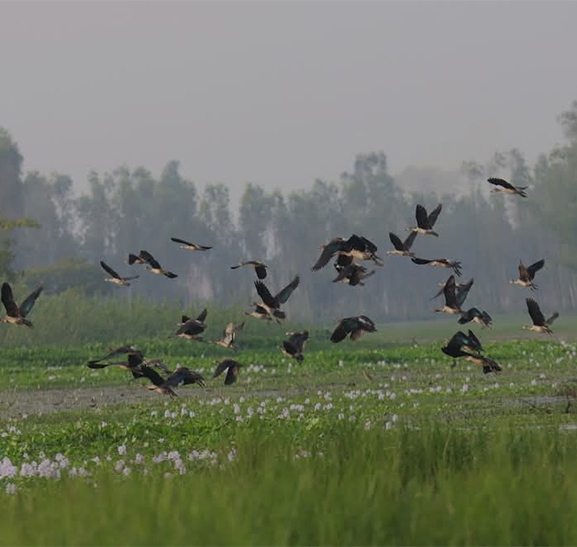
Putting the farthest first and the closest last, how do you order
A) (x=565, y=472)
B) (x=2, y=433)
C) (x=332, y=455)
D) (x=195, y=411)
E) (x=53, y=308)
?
(x=53, y=308)
(x=195, y=411)
(x=2, y=433)
(x=332, y=455)
(x=565, y=472)

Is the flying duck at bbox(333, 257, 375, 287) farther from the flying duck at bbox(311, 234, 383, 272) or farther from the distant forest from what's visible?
the distant forest

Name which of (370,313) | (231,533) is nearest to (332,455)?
(231,533)

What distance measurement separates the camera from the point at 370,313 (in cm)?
12238

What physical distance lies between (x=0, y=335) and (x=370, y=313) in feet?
277

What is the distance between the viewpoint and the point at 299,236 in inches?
4732

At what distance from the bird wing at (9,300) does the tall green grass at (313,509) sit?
5.04 meters

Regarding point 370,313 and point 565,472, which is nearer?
point 565,472

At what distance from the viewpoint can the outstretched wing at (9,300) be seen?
13.1 metres

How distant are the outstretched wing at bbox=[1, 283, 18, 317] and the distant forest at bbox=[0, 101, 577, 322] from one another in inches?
3719

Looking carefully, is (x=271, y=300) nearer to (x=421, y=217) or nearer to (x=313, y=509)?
(x=421, y=217)

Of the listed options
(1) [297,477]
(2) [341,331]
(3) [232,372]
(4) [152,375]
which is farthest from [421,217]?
(1) [297,477]

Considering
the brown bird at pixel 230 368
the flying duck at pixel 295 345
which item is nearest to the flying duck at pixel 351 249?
the flying duck at pixel 295 345

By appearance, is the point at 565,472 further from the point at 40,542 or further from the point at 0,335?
the point at 0,335

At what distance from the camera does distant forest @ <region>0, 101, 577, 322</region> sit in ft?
391
